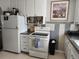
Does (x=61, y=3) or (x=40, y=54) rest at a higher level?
(x=61, y=3)

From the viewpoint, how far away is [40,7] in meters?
3.28

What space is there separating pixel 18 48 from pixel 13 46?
240mm

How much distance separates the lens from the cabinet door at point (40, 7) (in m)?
3.25

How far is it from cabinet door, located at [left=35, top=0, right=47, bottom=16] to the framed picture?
0.37m

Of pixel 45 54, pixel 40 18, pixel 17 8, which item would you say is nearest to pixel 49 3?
pixel 40 18

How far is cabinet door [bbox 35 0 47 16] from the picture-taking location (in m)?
3.25

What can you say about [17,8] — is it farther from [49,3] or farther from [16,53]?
[16,53]

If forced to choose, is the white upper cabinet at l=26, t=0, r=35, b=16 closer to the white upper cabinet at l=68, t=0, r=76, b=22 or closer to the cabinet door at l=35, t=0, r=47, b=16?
the cabinet door at l=35, t=0, r=47, b=16

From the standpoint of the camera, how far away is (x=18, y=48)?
3234 millimetres

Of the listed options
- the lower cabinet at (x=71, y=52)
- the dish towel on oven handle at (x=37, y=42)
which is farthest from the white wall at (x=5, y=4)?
the lower cabinet at (x=71, y=52)

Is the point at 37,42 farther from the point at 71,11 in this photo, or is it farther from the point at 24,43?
the point at 71,11

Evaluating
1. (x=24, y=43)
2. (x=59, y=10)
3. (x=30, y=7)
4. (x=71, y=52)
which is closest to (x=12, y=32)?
(x=24, y=43)

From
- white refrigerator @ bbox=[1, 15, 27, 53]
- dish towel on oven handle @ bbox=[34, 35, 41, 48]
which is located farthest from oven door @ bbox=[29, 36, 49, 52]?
white refrigerator @ bbox=[1, 15, 27, 53]

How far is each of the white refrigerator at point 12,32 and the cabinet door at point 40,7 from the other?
2.53 ft
